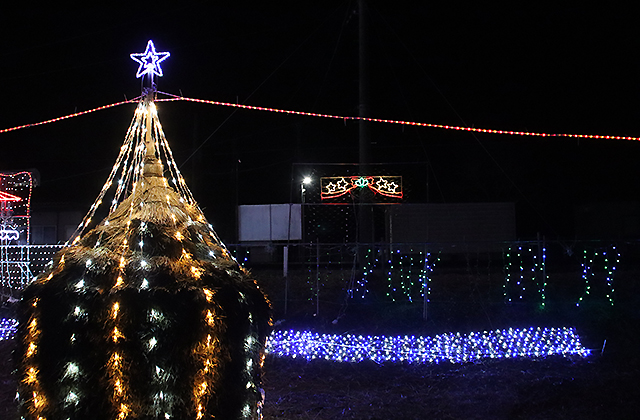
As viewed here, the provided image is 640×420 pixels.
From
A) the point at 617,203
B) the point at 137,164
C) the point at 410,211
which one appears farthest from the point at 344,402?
the point at 617,203

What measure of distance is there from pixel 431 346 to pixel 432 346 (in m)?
0.02

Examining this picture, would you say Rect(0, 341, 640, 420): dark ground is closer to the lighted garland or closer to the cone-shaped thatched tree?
the lighted garland

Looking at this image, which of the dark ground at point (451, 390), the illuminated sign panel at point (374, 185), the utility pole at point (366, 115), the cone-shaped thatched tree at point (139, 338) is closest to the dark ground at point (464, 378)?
the dark ground at point (451, 390)

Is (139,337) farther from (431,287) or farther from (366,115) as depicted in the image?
(431,287)

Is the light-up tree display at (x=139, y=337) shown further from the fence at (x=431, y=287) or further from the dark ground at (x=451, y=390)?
the fence at (x=431, y=287)

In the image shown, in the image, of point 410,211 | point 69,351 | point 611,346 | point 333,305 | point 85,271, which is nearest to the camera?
point 69,351

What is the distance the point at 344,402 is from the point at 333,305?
14.7 ft

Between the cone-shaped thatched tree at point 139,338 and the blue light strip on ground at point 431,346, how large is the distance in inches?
159

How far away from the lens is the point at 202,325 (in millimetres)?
2986

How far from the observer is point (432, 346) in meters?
7.54

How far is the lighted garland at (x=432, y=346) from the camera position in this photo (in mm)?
7012

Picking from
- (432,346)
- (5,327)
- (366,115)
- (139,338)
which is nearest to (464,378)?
(432,346)

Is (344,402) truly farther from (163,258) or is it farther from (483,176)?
(483,176)

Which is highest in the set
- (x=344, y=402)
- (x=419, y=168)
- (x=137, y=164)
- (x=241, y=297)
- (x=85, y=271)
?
(x=419, y=168)
